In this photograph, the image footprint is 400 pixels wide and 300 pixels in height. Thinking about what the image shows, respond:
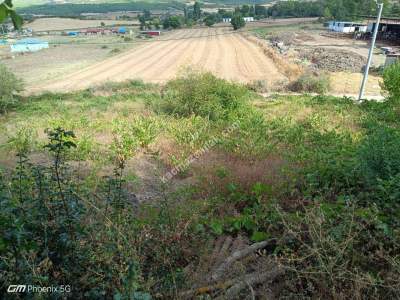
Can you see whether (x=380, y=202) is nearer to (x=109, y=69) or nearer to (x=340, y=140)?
(x=340, y=140)

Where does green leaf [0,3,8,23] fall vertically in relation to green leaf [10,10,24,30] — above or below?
above

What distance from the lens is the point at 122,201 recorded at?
398 cm

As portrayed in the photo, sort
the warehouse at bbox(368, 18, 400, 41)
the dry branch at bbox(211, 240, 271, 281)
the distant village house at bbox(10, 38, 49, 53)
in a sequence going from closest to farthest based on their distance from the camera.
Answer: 1. the dry branch at bbox(211, 240, 271, 281)
2. the warehouse at bbox(368, 18, 400, 41)
3. the distant village house at bbox(10, 38, 49, 53)

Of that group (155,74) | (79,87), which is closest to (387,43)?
(155,74)

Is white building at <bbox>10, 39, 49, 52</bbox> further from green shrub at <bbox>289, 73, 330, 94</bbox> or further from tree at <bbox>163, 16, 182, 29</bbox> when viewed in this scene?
green shrub at <bbox>289, 73, 330, 94</bbox>

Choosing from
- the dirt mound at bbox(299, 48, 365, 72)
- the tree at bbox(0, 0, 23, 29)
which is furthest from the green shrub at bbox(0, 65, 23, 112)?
the dirt mound at bbox(299, 48, 365, 72)

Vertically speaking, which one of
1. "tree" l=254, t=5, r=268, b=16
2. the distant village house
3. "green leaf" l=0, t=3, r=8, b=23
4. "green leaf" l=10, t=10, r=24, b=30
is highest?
"green leaf" l=0, t=3, r=8, b=23

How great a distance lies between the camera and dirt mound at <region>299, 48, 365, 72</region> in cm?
3139

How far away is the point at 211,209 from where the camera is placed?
19.4ft

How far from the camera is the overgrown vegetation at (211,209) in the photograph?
300 centimetres

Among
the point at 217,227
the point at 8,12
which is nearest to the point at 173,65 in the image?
the point at 217,227

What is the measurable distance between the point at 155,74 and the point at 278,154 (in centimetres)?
2632

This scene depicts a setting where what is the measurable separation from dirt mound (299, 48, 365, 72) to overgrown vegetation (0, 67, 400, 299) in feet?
61.6

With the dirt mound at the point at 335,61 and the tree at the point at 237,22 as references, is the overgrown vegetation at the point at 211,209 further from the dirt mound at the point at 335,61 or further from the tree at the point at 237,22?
the tree at the point at 237,22
